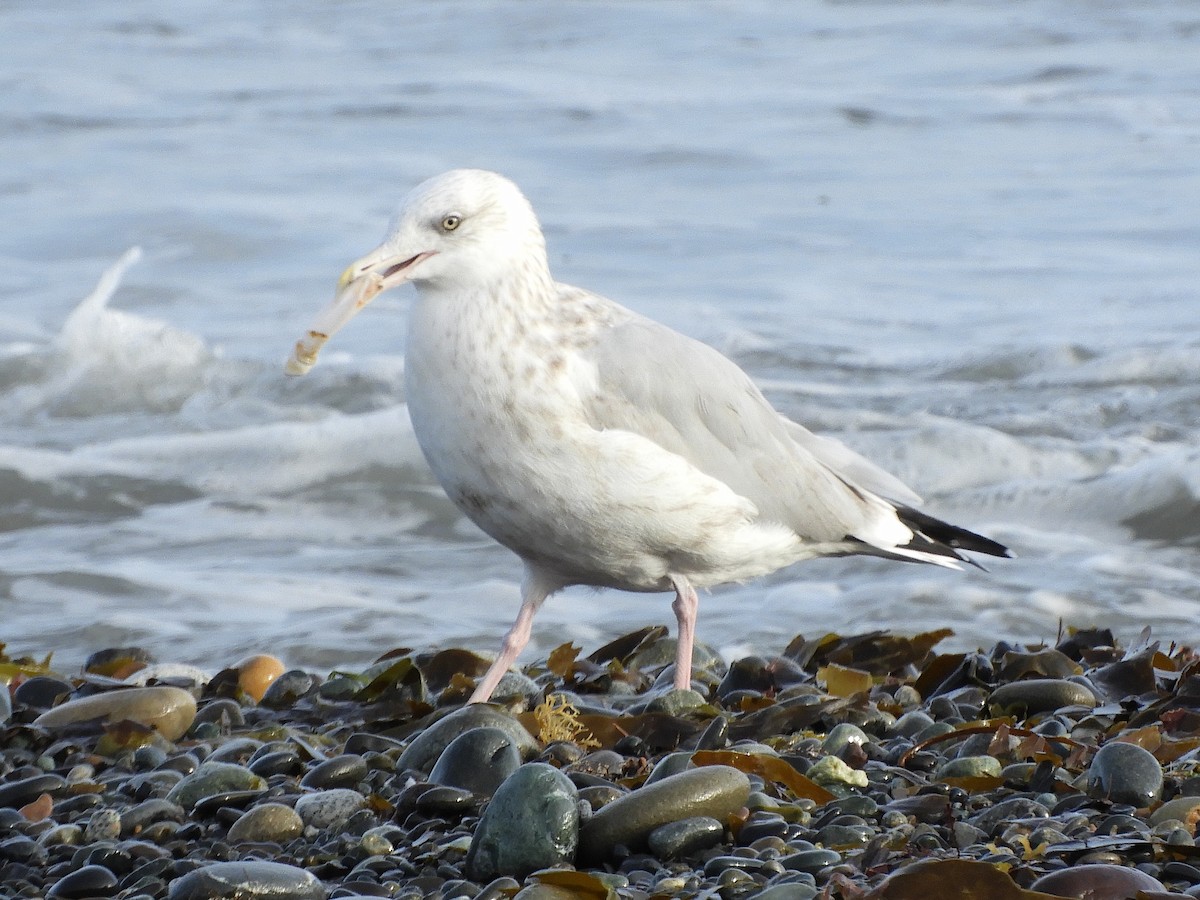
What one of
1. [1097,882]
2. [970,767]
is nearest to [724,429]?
[970,767]

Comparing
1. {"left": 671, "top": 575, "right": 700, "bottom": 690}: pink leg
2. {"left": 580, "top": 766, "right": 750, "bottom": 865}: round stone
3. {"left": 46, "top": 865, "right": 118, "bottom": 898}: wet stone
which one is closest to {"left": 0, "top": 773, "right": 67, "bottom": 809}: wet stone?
{"left": 46, "top": 865, "right": 118, "bottom": 898}: wet stone

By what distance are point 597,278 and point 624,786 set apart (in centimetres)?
899

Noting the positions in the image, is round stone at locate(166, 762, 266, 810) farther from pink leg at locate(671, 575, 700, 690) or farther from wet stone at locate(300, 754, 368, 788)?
pink leg at locate(671, 575, 700, 690)

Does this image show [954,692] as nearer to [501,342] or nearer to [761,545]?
[761,545]

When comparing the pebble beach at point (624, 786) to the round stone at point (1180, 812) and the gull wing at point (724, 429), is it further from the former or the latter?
the gull wing at point (724, 429)

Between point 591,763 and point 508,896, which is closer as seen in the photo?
point 508,896

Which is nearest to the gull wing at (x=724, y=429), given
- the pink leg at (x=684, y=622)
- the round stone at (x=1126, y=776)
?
the pink leg at (x=684, y=622)

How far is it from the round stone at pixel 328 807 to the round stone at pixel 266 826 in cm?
5

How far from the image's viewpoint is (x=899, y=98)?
17.7m

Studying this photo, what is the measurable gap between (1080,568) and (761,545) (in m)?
3.26

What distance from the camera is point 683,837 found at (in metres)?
3.40

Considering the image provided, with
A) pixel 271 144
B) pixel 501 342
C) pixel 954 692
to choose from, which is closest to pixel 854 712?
pixel 954 692

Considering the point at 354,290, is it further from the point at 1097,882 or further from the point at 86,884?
the point at 1097,882

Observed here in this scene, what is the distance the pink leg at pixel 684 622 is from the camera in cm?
482
